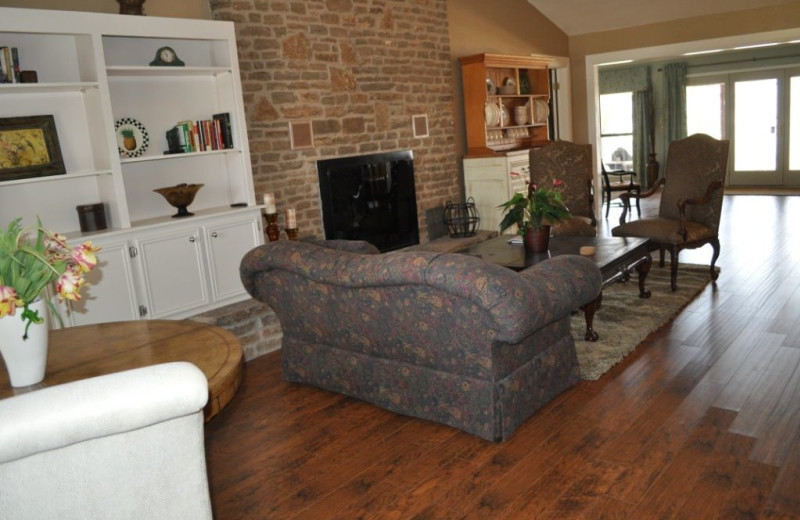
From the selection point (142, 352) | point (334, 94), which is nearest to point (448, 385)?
point (142, 352)

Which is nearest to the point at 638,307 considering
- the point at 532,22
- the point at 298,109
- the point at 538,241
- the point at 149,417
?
the point at 538,241

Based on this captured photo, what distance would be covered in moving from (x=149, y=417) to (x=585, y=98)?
8.88m

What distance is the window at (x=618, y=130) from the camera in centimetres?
1312

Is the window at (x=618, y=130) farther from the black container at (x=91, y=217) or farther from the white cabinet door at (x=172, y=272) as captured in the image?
the black container at (x=91, y=217)

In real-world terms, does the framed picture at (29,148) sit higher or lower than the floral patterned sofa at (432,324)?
higher

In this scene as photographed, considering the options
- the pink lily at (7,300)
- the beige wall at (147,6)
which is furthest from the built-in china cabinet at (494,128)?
the pink lily at (7,300)

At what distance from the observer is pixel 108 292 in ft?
13.3

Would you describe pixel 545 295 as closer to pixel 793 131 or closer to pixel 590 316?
pixel 590 316

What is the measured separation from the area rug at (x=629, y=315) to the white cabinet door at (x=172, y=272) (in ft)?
8.50

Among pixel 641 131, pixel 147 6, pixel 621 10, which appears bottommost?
pixel 641 131

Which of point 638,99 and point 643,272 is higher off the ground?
point 638,99

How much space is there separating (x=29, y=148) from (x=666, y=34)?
24.3 feet

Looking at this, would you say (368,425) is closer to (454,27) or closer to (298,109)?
(298,109)

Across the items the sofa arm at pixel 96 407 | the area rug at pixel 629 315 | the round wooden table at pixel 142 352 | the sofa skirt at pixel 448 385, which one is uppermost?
the sofa arm at pixel 96 407
